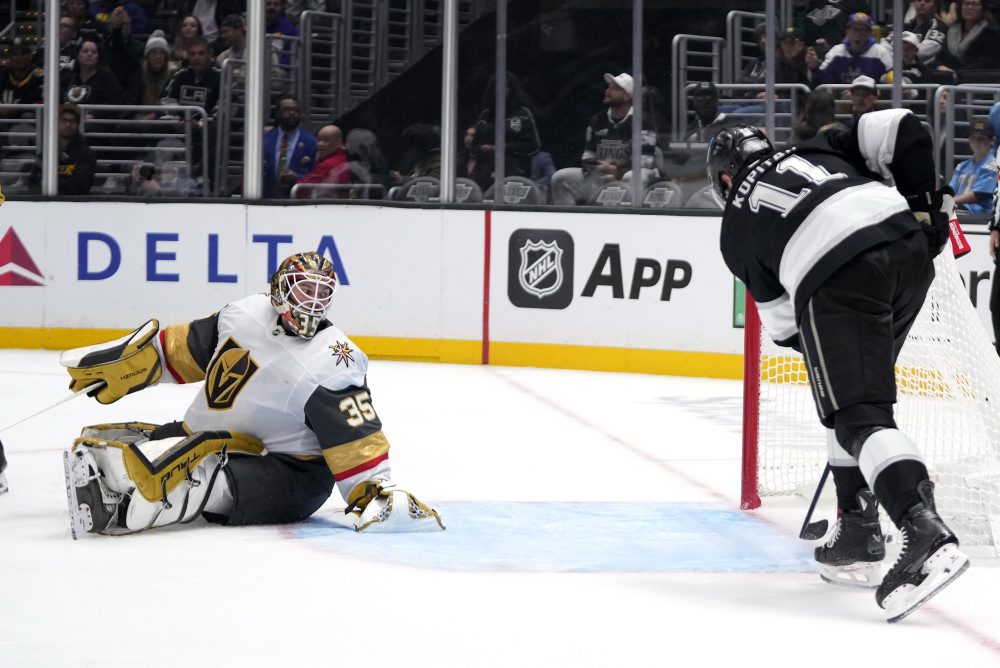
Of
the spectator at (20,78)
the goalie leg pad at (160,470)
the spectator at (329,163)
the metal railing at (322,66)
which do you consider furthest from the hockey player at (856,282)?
the spectator at (20,78)

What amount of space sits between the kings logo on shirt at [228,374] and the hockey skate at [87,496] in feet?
1.23

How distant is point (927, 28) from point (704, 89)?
1.20m

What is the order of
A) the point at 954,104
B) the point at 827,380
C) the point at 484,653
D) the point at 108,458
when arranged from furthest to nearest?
the point at 954,104, the point at 108,458, the point at 827,380, the point at 484,653

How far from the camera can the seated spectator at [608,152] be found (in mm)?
8266

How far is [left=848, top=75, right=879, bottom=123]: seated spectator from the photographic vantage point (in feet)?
25.8

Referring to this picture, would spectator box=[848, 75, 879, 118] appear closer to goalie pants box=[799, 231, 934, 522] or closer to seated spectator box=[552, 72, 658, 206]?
seated spectator box=[552, 72, 658, 206]

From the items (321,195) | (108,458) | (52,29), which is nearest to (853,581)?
(108,458)

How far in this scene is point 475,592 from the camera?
3.38 metres

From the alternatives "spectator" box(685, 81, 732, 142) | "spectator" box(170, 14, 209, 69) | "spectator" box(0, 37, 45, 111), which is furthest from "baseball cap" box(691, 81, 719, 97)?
"spectator" box(0, 37, 45, 111)

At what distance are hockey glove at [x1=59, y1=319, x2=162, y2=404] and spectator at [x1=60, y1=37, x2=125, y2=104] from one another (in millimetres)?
5214

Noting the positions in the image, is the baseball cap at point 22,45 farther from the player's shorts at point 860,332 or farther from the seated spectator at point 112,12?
the player's shorts at point 860,332

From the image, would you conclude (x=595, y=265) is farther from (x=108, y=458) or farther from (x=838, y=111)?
→ (x=108, y=458)

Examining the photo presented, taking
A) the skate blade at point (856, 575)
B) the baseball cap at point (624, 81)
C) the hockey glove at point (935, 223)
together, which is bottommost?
the skate blade at point (856, 575)

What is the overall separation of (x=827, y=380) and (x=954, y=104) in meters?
5.00
